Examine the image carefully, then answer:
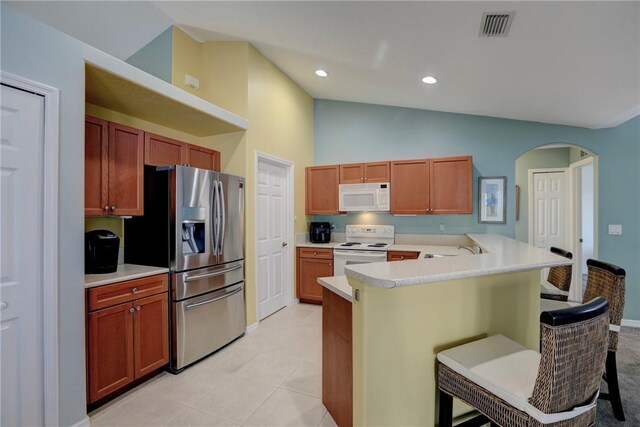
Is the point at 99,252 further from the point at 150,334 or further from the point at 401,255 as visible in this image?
the point at 401,255

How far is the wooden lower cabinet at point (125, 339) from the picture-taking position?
2.05 metres

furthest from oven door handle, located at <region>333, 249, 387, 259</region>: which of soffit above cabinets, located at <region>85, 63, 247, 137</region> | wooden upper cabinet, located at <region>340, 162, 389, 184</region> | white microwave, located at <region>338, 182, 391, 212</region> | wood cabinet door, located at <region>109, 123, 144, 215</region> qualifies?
wood cabinet door, located at <region>109, 123, 144, 215</region>

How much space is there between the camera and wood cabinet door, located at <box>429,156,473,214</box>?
13.0 ft

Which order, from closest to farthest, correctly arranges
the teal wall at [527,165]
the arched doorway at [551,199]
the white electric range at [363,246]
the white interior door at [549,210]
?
the white electric range at [363,246] → the arched doorway at [551,199] → the white interior door at [549,210] → the teal wall at [527,165]

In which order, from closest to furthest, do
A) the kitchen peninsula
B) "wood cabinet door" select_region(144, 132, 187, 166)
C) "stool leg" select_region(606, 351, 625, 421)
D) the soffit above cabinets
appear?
the kitchen peninsula
"stool leg" select_region(606, 351, 625, 421)
the soffit above cabinets
"wood cabinet door" select_region(144, 132, 187, 166)

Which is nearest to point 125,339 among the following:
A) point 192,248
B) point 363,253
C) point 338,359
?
point 192,248

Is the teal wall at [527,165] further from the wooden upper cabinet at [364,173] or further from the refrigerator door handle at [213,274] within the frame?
the refrigerator door handle at [213,274]

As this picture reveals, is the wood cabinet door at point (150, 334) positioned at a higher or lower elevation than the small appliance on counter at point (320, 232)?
lower

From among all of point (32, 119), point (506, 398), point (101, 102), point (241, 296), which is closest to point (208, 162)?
point (101, 102)

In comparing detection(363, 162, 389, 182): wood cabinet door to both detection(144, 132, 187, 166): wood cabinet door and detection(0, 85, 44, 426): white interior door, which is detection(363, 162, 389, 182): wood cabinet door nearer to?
detection(144, 132, 187, 166): wood cabinet door

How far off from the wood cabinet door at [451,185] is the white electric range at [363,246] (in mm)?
831

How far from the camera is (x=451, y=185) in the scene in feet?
13.3

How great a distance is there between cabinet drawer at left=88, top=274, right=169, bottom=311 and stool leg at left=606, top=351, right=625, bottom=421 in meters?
3.31

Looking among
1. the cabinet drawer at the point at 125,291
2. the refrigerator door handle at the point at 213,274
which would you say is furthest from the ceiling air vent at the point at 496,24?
the cabinet drawer at the point at 125,291
